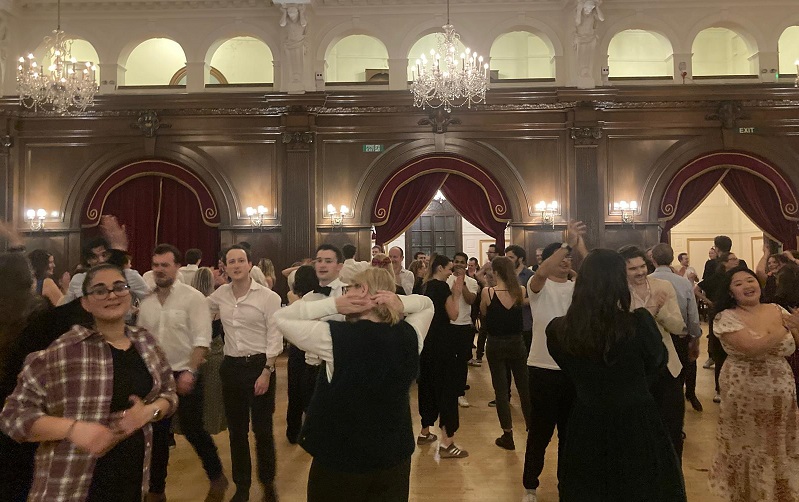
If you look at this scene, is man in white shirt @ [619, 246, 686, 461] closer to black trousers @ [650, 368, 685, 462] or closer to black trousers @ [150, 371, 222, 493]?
black trousers @ [650, 368, 685, 462]

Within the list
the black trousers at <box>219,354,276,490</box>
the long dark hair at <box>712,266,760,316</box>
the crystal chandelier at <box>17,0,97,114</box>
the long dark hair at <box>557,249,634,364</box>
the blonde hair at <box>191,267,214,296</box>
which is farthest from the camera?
the crystal chandelier at <box>17,0,97,114</box>

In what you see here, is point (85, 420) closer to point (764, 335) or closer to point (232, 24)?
point (764, 335)

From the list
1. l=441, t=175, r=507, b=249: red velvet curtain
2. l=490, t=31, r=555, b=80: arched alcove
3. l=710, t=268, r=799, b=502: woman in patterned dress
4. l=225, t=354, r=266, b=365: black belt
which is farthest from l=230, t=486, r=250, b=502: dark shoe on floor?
l=490, t=31, r=555, b=80: arched alcove

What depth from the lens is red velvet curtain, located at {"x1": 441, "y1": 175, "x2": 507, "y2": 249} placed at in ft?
35.1

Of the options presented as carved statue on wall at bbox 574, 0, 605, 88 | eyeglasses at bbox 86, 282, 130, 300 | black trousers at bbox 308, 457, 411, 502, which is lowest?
black trousers at bbox 308, 457, 411, 502

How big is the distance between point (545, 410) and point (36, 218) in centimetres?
981

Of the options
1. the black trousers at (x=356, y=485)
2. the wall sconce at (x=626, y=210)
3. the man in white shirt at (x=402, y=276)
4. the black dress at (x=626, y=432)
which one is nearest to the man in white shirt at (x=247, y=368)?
the black trousers at (x=356, y=485)

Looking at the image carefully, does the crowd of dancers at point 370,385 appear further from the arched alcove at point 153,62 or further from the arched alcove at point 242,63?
the arched alcove at point 153,62

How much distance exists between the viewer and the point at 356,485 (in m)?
→ 2.20

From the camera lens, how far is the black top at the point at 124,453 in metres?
2.16

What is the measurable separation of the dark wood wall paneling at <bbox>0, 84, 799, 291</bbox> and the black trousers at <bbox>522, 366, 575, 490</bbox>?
6.78m

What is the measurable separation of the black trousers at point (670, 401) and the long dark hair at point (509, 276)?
136 centimetres

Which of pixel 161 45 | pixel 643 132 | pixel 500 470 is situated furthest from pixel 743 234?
pixel 161 45

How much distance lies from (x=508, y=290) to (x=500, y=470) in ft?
4.56
